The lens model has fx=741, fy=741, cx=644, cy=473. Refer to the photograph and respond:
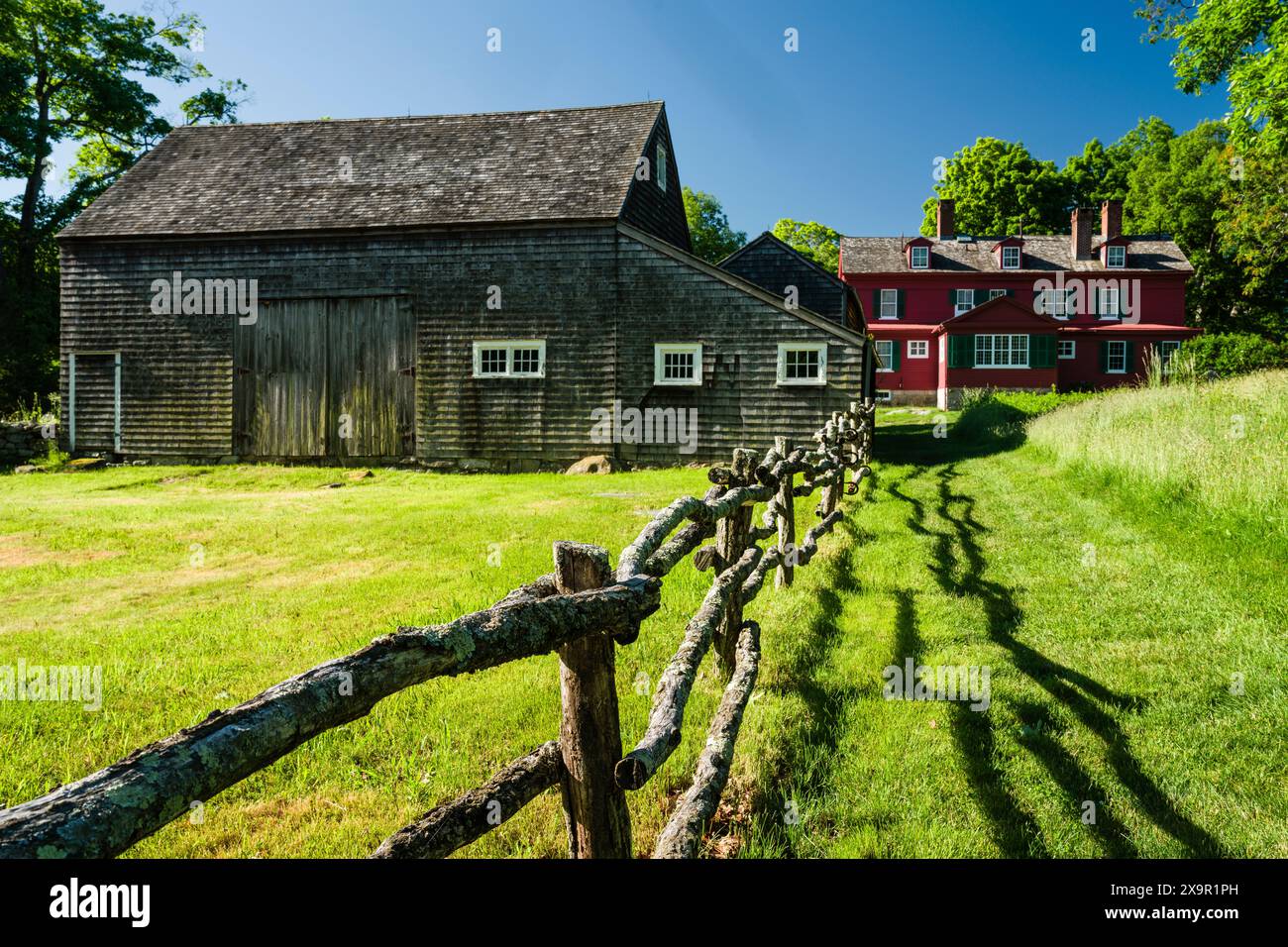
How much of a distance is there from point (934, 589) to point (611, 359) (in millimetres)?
11214

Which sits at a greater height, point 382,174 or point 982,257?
point 982,257

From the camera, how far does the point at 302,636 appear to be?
5.50 meters

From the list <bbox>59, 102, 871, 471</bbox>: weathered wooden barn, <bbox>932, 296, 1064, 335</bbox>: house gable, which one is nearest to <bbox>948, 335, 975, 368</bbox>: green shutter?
<bbox>932, 296, 1064, 335</bbox>: house gable

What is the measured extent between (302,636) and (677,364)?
12129 millimetres

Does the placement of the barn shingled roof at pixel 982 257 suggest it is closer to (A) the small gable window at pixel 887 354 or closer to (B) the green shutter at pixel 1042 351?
(A) the small gable window at pixel 887 354

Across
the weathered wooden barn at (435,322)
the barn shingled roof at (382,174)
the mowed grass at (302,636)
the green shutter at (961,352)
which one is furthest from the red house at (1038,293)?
the mowed grass at (302,636)

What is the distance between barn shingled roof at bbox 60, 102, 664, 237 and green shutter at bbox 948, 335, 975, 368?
19680mm

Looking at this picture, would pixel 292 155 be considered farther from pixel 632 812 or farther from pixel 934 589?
pixel 632 812

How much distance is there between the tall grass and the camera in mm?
7188

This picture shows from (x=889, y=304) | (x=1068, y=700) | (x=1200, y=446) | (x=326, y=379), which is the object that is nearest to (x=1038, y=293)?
(x=889, y=304)

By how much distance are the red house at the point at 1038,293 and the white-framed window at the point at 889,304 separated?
0.16 feet

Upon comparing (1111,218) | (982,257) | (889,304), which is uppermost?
(1111,218)

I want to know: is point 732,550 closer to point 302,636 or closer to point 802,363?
point 302,636

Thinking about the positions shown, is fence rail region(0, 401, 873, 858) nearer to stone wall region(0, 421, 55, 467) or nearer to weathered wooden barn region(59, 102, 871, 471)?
weathered wooden barn region(59, 102, 871, 471)
